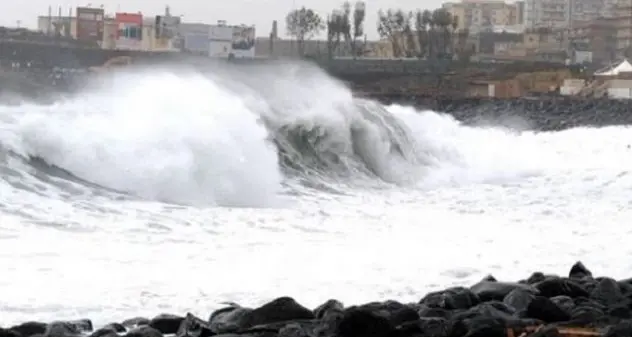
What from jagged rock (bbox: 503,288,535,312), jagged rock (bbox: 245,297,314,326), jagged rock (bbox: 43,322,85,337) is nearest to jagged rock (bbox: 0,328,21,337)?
jagged rock (bbox: 43,322,85,337)

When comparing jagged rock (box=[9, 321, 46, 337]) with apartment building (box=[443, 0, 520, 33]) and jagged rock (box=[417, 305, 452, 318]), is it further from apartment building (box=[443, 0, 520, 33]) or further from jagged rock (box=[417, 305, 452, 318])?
apartment building (box=[443, 0, 520, 33])

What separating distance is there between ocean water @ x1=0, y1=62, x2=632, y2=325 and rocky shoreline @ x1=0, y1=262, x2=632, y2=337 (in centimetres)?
59

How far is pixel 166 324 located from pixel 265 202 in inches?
305

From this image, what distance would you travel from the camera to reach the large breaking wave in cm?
1396

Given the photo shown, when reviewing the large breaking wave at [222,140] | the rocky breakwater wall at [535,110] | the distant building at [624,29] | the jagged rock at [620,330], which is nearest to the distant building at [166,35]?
the rocky breakwater wall at [535,110]

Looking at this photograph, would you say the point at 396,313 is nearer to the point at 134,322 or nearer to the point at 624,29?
the point at 134,322

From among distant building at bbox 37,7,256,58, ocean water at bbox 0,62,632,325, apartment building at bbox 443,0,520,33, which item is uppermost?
apartment building at bbox 443,0,520,33

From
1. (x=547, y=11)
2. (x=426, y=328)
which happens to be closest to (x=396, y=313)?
(x=426, y=328)

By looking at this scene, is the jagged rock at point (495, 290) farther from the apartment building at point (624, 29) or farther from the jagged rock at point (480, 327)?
the apartment building at point (624, 29)

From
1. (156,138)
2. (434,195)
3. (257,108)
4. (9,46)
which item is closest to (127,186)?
(156,138)

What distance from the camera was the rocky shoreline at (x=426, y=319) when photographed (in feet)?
19.2

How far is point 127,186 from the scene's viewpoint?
44.3 feet

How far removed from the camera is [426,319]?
6.12 meters

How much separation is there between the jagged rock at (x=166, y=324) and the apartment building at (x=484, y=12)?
105769 mm
